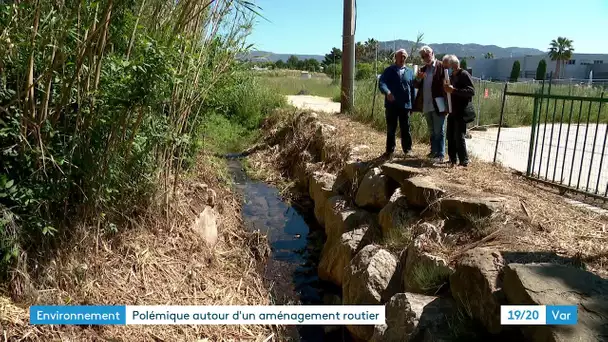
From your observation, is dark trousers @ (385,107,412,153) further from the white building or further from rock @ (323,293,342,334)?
the white building

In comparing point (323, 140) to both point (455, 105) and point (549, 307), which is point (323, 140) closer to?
point (455, 105)

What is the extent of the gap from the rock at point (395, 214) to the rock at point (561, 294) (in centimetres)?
168

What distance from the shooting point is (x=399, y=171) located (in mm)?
4961

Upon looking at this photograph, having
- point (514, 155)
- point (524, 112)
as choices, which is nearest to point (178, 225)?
point (514, 155)

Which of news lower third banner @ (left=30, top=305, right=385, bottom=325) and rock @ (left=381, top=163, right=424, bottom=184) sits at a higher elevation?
rock @ (left=381, top=163, right=424, bottom=184)

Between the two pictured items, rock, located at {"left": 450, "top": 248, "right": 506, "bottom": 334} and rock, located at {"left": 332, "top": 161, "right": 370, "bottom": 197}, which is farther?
rock, located at {"left": 332, "top": 161, "right": 370, "bottom": 197}

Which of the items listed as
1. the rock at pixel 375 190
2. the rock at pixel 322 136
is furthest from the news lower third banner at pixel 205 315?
the rock at pixel 322 136

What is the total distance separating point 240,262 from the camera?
16.2 ft

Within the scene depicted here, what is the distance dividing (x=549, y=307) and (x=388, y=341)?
3.69 ft

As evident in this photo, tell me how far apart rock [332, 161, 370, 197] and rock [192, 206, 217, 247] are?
6.06 feet

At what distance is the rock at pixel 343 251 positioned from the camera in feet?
15.6

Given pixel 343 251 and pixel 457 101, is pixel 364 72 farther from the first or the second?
pixel 343 251

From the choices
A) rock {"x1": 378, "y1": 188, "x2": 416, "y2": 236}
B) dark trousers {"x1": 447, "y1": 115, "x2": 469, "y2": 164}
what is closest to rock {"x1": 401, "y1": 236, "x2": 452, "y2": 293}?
rock {"x1": 378, "y1": 188, "x2": 416, "y2": 236}
